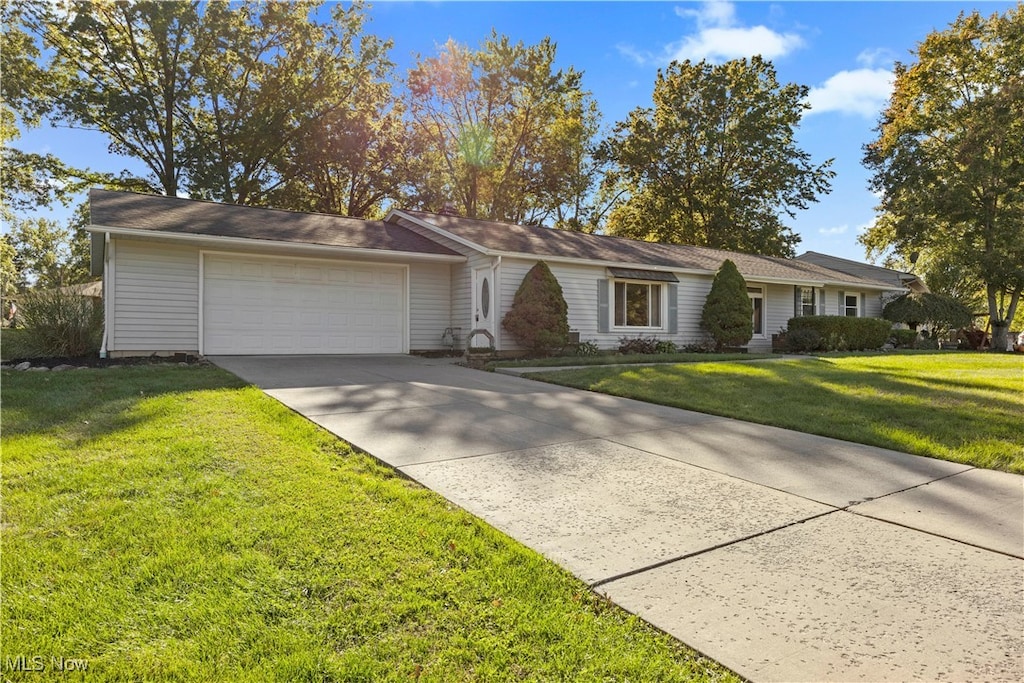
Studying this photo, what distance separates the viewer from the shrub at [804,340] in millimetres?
16859

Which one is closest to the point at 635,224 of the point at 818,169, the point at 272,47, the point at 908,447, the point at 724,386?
the point at 818,169

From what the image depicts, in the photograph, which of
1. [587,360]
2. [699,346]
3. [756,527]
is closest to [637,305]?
[699,346]

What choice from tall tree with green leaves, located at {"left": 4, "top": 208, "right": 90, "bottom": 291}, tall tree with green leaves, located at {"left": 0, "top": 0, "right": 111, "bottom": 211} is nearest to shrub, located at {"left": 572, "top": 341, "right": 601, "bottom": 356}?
tall tree with green leaves, located at {"left": 0, "top": 0, "right": 111, "bottom": 211}

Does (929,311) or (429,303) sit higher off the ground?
(929,311)

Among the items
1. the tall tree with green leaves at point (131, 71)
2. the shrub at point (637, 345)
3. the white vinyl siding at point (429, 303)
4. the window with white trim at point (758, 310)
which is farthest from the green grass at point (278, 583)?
the tall tree with green leaves at point (131, 71)

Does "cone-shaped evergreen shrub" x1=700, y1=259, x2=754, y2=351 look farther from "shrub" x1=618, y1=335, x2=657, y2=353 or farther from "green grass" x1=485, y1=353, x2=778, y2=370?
"green grass" x1=485, y1=353, x2=778, y2=370

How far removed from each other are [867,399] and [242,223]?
1234 cm

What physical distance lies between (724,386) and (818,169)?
2662cm

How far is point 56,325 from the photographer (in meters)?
10.3

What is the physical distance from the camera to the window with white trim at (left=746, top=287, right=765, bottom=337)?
17812 millimetres

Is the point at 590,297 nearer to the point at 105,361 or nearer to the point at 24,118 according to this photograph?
the point at 105,361

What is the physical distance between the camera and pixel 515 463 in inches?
167

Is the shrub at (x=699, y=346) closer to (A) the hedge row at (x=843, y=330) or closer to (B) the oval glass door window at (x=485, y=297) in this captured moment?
(A) the hedge row at (x=843, y=330)

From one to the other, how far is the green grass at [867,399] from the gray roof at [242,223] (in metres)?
6.17
